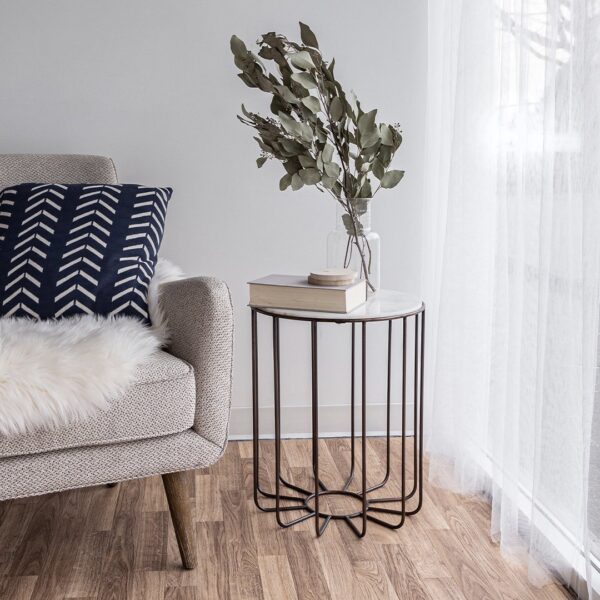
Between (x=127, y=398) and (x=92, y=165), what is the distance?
2.89ft

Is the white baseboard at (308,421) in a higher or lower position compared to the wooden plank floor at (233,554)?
higher

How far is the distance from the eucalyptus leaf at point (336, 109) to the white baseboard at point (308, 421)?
104cm

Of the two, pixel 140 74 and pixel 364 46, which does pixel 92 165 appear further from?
pixel 364 46

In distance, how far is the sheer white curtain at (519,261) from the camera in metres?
1.24

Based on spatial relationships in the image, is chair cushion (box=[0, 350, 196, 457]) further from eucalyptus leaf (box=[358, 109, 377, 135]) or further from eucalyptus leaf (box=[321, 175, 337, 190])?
eucalyptus leaf (box=[358, 109, 377, 135])

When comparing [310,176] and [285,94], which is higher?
[285,94]

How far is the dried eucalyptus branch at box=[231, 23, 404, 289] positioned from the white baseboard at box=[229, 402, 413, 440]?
78 centimetres

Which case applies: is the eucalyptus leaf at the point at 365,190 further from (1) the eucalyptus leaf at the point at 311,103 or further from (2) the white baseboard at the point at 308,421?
(2) the white baseboard at the point at 308,421

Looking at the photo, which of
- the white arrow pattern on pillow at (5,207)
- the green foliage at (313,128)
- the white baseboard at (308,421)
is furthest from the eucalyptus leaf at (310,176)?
the white baseboard at (308,421)

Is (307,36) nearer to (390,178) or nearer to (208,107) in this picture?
(390,178)

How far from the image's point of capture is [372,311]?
157cm

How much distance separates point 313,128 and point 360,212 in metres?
0.22

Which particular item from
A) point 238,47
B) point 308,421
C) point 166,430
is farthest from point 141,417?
point 308,421

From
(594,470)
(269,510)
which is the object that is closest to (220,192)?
(269,510)
